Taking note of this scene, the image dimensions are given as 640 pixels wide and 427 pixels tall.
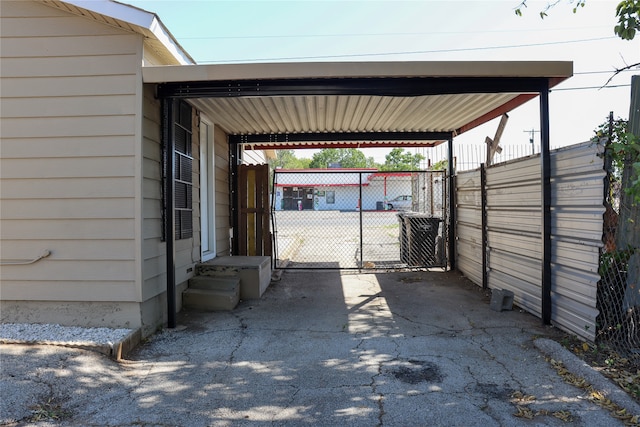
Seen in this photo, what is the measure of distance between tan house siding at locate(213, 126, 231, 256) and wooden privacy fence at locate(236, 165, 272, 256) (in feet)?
0.99

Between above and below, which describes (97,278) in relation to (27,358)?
above

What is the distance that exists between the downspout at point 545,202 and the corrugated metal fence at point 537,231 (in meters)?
0.06

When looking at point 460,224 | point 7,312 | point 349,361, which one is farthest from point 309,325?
point 460,224

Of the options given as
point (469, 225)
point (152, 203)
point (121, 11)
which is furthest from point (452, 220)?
point (121, 11)

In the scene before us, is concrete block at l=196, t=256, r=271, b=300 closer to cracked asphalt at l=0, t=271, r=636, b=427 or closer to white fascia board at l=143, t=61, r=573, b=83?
cracked asphalt at l=0, t=271, r=636, b=427

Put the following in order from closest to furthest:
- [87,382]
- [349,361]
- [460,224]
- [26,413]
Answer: [26,413], [87,382], [349,361], [460,224]

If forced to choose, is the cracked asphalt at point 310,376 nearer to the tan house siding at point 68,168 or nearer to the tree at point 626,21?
the tan house siding at point 68,168

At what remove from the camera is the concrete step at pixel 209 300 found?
17.9ft

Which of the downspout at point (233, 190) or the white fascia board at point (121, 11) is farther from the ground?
the white fascia board at point (121, 11)

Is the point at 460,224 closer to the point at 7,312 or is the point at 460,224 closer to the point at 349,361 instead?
the point at 349,361

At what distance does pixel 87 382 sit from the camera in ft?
10.6

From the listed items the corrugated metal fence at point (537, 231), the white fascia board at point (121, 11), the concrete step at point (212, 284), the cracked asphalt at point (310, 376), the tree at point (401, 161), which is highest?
the tree at point (401, 161)

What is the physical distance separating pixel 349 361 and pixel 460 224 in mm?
4780

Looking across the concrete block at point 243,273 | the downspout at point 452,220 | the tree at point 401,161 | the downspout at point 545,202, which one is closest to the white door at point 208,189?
the concrete block at point 243,273
